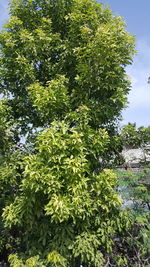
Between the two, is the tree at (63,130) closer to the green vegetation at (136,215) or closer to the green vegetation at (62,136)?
the green vegetation at (62,136)

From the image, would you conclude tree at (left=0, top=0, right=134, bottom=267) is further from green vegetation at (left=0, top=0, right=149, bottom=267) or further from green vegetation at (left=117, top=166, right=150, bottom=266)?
green vegetation at (left=117, top=166, right=150, bottom=266)

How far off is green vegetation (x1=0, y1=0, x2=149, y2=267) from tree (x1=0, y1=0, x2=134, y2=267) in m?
0.02

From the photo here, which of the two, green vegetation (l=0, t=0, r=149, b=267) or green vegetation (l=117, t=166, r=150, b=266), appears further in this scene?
green vegetation (l=117, t=166, r=150, b=266)

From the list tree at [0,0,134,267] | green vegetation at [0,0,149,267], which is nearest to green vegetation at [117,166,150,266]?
green vegetation at [0,0,149,267]

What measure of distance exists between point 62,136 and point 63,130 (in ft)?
0.45

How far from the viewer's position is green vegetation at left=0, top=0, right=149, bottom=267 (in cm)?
304

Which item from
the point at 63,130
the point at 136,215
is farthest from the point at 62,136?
the point at 136,215

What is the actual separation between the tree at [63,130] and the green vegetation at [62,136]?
0.02m

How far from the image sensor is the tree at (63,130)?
3.03 metres

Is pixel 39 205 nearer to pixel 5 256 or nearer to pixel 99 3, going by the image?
pixel 5 256

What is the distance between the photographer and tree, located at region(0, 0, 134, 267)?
3033 mm

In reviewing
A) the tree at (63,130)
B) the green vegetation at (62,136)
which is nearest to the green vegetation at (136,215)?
the green vegetation at (62,136)

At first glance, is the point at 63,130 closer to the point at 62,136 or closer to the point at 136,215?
the point at 62,136

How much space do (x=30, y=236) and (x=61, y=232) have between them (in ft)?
1.91
